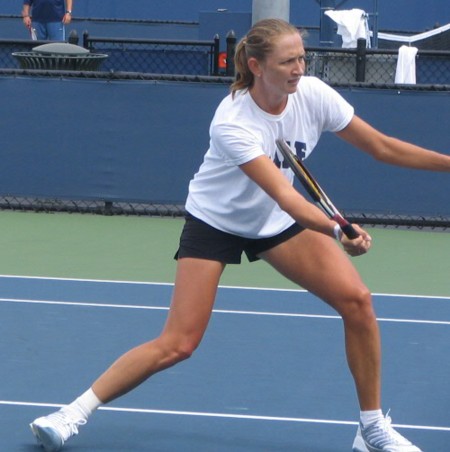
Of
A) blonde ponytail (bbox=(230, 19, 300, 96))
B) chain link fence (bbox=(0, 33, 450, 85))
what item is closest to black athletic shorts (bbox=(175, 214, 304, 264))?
blonde ponytail (bbox=(230, 19, 300, 96))

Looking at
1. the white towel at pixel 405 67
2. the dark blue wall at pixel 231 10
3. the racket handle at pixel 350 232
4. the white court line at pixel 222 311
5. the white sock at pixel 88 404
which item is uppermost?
the racket handle at pixel 350 232

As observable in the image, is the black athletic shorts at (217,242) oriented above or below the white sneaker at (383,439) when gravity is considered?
above

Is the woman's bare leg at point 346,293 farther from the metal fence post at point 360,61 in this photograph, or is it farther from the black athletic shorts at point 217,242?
the metal fence post at point 360,61

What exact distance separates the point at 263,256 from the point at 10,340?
2.33 metres

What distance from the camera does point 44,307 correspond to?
7.86 metres

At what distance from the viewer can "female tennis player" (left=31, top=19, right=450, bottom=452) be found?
4844mm

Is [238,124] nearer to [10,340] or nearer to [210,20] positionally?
[10,340]

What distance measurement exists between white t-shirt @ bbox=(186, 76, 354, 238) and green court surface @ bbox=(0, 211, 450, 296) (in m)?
3.67

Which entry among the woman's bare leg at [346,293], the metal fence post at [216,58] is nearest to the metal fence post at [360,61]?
the metal fence post at [216,58]

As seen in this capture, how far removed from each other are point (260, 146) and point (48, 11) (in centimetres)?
1198

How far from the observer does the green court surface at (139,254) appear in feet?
29.5

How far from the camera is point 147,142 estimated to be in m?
11.1

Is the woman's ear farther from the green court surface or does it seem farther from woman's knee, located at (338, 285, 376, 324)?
the green court surface

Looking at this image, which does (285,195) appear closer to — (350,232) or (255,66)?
(350,232)
